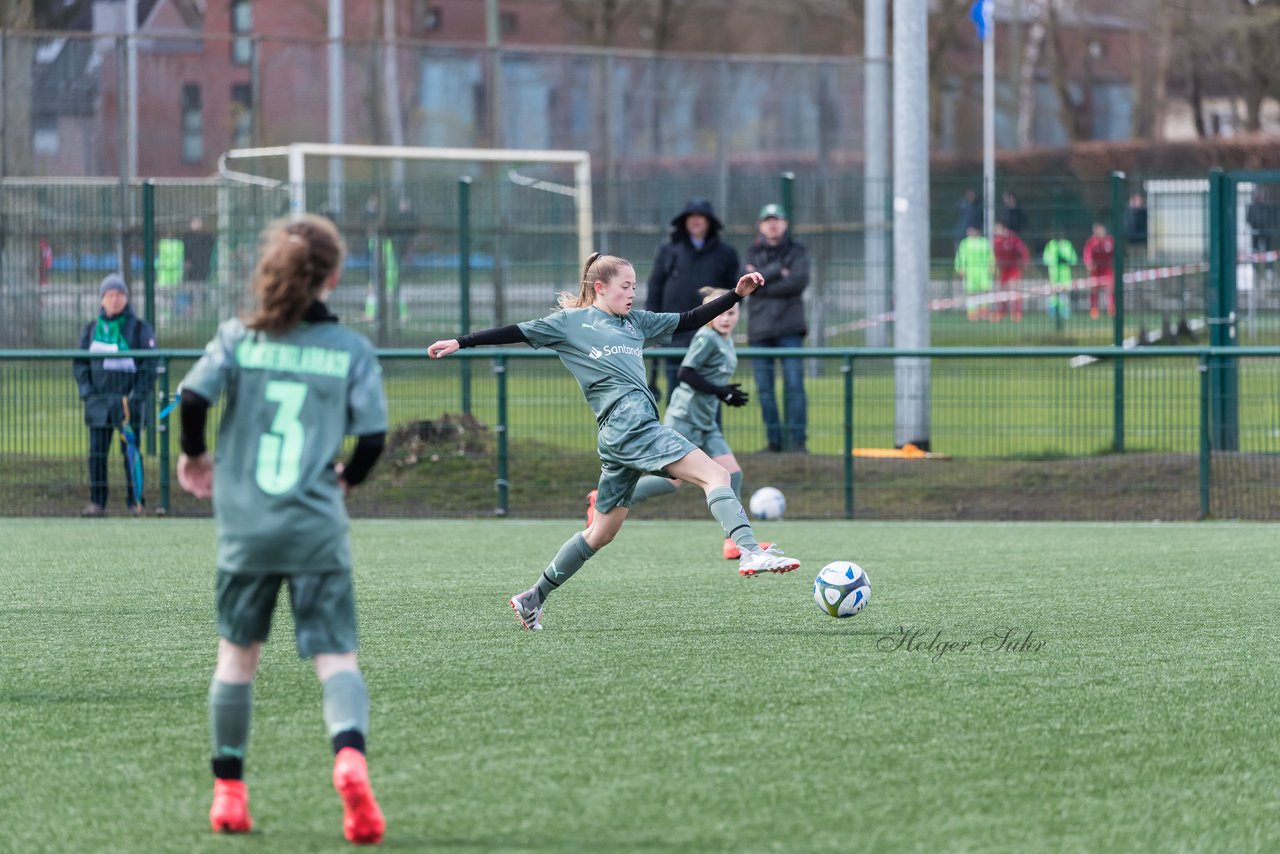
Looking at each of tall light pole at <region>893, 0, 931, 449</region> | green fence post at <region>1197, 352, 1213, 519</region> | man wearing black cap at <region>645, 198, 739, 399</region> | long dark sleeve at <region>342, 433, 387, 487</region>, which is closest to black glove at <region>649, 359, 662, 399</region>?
man wearing black cap at <region>645, 198, 739, 399</region>

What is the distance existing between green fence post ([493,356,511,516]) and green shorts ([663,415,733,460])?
286 centimetres

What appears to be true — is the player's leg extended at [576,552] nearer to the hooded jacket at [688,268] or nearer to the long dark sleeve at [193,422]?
the long dark sleeve at [193,422]

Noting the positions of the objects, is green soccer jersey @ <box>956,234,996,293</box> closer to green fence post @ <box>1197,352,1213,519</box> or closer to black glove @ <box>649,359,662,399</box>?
black glove @ <box>649,359,662,399</box>

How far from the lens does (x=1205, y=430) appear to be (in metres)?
13.2

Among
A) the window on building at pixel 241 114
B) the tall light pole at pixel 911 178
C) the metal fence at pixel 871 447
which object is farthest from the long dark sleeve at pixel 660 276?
the window on building at pixel 241 114

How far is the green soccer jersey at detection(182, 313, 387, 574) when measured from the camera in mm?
4566

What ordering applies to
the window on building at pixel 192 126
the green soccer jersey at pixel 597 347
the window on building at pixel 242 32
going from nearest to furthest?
the green soccer jersey at pixel 597 347, the window on building at pixel 242 32, the window on building at pixel 192 126

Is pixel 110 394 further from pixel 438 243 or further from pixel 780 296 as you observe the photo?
pixel 438 243

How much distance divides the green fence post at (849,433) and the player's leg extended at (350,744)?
29.9 ft

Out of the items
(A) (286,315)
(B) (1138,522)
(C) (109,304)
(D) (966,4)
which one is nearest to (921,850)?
(A) (286,315)

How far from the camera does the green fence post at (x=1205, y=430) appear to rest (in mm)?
13188

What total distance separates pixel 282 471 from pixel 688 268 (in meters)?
10.5

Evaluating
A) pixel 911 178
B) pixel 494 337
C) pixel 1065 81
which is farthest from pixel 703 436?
pixel 1065 81

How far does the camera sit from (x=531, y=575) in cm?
987
